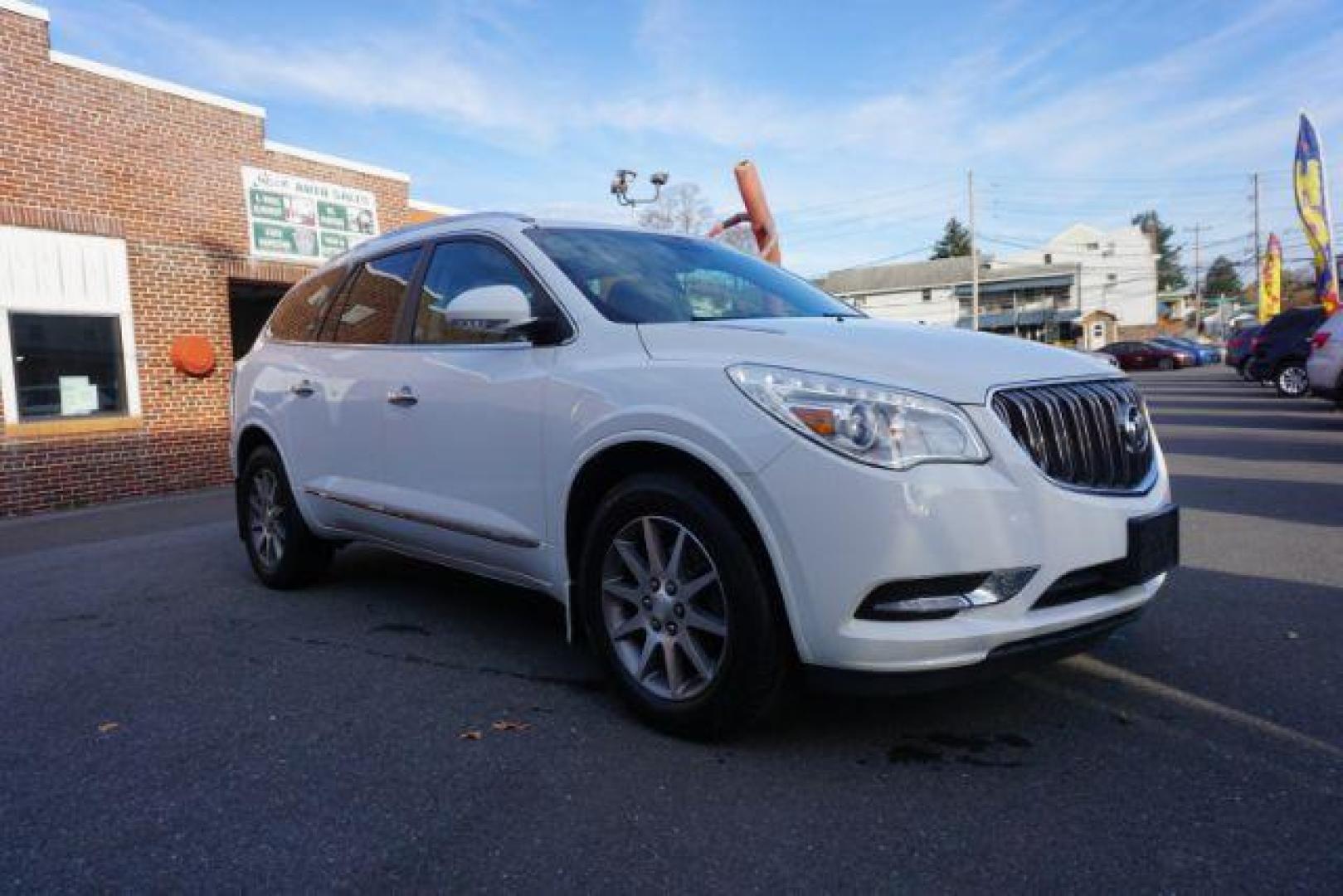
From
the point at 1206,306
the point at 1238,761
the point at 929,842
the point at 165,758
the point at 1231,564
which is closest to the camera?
the point at 929,842

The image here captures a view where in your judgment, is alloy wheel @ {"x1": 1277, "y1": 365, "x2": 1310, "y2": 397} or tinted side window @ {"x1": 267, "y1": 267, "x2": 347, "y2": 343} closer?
tinted side window @ {"x1": 267, "y1": 267, "x2": 347, "y2": 343}

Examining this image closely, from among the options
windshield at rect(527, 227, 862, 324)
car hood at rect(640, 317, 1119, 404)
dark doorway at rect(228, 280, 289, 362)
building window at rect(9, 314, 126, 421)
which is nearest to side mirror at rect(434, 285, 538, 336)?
windshield at rect(527, 227, 862, 324)

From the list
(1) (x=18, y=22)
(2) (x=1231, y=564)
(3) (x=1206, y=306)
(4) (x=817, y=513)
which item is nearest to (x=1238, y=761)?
(4) (x=817, y=513)

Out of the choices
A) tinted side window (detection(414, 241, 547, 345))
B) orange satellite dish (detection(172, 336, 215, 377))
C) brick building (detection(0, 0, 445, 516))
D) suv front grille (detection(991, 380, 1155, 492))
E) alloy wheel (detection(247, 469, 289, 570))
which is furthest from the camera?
orange satellite dish (detection(172, 336, 215, 377))

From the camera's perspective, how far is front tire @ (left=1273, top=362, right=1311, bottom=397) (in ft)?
61.0

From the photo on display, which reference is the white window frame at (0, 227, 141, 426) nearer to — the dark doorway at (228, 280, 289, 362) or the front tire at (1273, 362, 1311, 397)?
the dark doorway at (228, 280, 289, 362)

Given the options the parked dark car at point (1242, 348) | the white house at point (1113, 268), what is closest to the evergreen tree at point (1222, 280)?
the white house at point (1113, 268)

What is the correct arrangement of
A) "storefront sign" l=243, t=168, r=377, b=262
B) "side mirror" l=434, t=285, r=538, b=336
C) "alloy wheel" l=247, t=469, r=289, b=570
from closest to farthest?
"side mirror" l=434, t=285, r=538, b=336, "alloy wheel" l=247, t=469, r=289, b=570, "storefront sign" l=243, t=168, r=377, b=262

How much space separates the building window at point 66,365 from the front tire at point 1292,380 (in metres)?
20.3

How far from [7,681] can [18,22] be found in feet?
30.2

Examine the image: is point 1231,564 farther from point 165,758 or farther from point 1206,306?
point 1206,306

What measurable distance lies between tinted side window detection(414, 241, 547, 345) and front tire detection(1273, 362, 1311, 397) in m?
19.8

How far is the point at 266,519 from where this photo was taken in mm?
5250

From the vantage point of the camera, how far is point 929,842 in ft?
7.49
